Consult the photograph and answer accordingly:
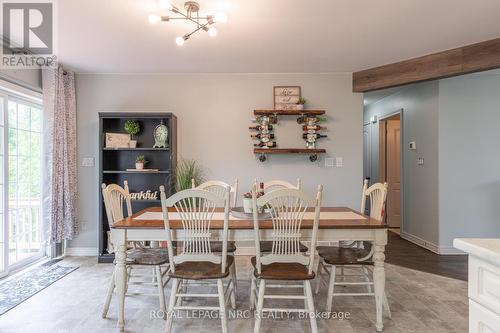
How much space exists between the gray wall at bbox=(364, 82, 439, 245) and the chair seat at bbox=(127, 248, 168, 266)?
3.59 meters

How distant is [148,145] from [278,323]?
280cm

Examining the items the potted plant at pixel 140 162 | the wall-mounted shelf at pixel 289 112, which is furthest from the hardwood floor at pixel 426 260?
the potted plant at pixel 140 162

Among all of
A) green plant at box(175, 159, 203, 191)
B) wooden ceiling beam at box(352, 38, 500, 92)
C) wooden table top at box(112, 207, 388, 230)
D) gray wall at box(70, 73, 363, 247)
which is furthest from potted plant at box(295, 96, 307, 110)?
wooden table top at box(112, 207, 388, 230)

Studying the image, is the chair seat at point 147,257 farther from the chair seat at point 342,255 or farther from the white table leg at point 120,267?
the chair seat at point 342,255

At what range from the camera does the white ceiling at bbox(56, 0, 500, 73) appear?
2.38 m

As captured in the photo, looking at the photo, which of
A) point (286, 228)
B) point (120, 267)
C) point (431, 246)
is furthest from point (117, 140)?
point (431, 246)

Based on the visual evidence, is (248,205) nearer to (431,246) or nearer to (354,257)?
(354,257)

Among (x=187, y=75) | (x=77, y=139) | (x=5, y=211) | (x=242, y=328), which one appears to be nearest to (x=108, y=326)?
(x=242, y=328)

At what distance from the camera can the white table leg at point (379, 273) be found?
216 centimetres

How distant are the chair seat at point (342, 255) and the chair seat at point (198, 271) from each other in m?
0.79

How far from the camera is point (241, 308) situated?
252cm

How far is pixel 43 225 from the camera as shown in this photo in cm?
353

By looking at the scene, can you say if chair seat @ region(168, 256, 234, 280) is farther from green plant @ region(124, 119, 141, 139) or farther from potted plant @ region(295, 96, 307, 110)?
potted plant @ region(295, 96, 307, 110)

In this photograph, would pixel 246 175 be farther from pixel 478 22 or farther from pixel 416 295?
pixel 478 22
